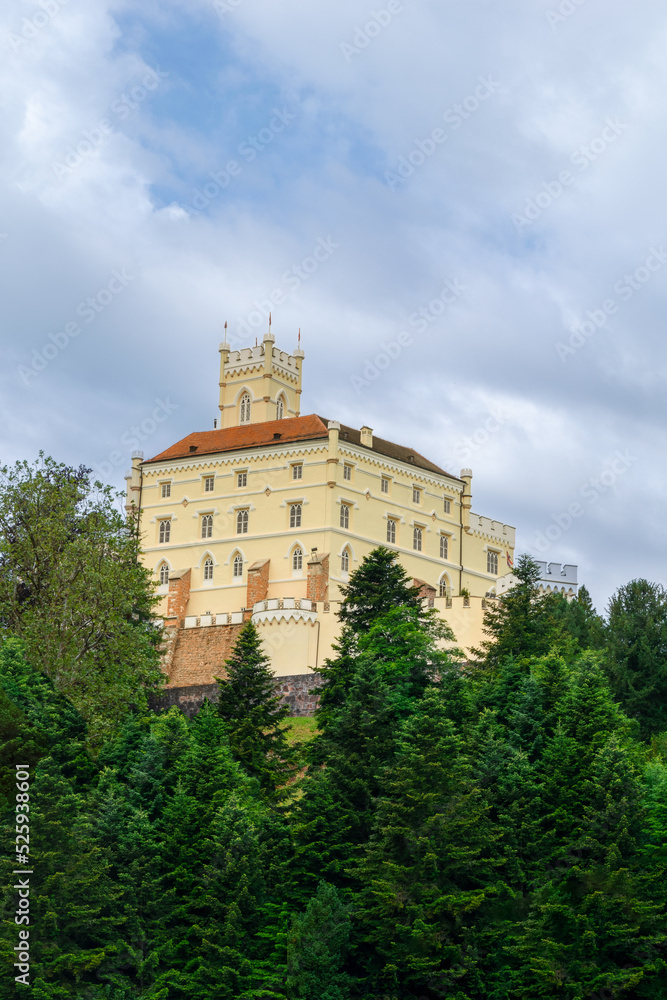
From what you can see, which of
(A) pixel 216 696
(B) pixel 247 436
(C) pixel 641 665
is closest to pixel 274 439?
(B) pixel 247 436

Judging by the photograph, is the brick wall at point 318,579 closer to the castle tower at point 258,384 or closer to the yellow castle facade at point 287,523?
the yellow castle facade at point 287,523

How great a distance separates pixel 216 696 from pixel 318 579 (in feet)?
38.7

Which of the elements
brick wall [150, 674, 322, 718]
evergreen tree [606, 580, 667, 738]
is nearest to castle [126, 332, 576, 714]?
brick wall [150, 674, 322, 718]

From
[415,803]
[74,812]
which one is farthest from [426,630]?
[74,812]

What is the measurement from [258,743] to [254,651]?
443 cm

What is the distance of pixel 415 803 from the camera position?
41812mm

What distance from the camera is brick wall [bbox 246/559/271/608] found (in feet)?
241

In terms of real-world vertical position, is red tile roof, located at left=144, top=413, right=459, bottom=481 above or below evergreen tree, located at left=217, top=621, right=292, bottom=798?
above

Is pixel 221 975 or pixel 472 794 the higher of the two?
pixel 472 794

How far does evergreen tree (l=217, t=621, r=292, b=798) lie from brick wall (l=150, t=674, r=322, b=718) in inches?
325

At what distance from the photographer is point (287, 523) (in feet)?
247

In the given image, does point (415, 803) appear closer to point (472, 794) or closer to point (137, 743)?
point (472, 794)

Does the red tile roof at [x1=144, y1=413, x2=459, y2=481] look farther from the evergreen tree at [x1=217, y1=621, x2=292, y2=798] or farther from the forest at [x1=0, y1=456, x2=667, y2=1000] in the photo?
the forest at [x1=0, y1=456, x2=667, y2=1000]

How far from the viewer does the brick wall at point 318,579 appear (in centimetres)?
7188
